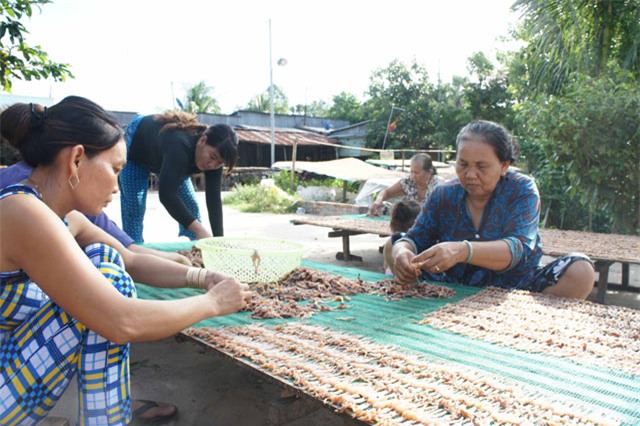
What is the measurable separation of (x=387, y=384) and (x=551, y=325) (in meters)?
0.85

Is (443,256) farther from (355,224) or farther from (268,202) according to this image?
(268,202)

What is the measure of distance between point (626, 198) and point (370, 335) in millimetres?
5615

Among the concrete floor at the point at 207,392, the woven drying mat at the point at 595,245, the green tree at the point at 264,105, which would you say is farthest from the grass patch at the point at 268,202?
the green tree at the point at 264,105

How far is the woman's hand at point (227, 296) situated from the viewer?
1.57 metres

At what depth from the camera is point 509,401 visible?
1.29 m

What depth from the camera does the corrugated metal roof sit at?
22.7m

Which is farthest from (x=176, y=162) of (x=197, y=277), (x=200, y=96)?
(x=200, y=96)

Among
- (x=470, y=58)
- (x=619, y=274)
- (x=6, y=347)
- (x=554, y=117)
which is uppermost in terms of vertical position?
(x=470, y=58)

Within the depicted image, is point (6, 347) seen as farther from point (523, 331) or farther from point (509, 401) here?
point (523, 331)

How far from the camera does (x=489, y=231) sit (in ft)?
8.16

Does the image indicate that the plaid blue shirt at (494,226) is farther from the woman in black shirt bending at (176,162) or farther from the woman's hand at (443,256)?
the woman in black shirt bending at (176,162)

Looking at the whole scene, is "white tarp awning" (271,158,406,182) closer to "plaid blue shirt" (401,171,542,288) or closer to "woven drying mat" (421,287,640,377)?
"plaid blue shirt" (401,171,542,288)

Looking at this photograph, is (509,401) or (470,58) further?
(470,58)

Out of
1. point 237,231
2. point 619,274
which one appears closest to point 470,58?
point 237,231
